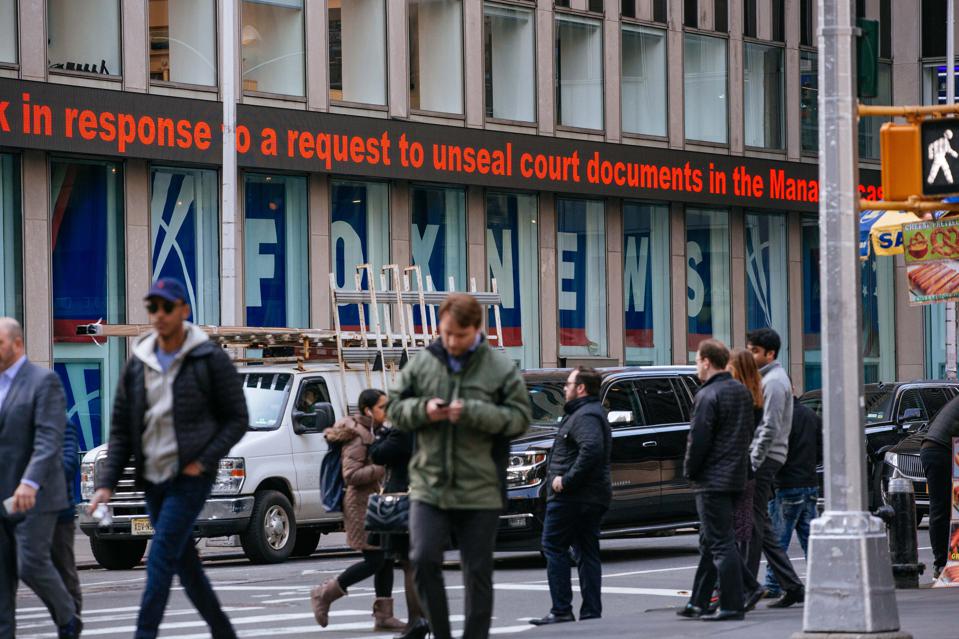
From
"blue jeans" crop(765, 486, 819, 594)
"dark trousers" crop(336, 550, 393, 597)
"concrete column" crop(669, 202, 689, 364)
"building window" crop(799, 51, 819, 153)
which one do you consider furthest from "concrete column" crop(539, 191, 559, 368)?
"dark trousers" crop(336, 550, 393, 597)

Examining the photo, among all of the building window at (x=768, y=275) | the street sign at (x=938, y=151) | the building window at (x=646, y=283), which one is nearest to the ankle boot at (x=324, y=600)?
the street sign at (x=938, y=151)

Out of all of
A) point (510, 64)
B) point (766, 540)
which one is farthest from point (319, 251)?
point (766, 540)

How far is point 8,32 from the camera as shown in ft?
82.6

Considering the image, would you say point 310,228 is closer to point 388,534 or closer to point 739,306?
point 739,306

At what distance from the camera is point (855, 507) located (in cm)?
919

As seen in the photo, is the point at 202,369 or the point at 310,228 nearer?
the point at 202,369

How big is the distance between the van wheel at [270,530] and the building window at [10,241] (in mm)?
8283

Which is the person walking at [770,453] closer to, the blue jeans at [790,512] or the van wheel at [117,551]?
the blue jeans at [790,512]

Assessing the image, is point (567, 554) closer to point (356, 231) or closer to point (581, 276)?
point (356, 231)

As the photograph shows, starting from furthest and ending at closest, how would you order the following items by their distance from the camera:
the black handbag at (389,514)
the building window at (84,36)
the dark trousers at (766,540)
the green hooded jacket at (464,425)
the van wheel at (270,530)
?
the building window at (84,36) → the van wheel at (270,530) → the dark trousers at (766,540) → the black handbag at (389,514) → the green hooded jacket at (464,425)

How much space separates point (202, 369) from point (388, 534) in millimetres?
2275

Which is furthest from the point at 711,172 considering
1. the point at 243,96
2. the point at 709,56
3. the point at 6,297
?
the point at 6,297

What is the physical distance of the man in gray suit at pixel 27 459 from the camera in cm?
926

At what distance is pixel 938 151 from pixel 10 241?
17.5m
